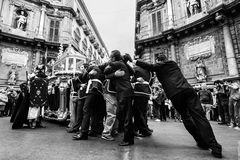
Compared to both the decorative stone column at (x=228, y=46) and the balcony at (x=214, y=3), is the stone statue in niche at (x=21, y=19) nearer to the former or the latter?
the balcony at (x=214, y=3)

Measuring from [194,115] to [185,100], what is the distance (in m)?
0.34

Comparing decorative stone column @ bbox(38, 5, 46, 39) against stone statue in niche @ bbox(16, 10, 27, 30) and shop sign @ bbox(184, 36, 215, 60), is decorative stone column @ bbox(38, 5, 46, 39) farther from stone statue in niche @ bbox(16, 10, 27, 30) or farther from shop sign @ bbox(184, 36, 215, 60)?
shop sign @ bbox(184, 36, 215, 60)

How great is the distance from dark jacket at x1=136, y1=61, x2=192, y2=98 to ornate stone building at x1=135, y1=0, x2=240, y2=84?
11122 millimetres

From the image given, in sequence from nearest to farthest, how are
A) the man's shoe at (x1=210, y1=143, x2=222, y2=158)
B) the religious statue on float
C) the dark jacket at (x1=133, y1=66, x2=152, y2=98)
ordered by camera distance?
1. the man's shoe at (x1=210, y1=143, x2=222, y2=158)
2. the dark jacket at (x1=133, y1=66, x2=152, y2=98)
3. the religious statue on float

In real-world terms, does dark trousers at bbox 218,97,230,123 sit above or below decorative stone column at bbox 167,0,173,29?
below

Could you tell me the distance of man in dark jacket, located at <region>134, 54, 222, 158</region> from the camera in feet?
8.84

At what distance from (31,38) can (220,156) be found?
2068 centimetres

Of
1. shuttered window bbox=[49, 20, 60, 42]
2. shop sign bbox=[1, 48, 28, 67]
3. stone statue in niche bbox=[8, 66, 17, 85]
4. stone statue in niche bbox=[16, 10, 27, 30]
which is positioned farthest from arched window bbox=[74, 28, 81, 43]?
stone statue in niche bbox=[8, 66, 17, 85]

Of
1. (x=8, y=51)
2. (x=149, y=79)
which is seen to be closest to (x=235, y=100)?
(x=149, y=79)

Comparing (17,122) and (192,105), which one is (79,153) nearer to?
(192,105)

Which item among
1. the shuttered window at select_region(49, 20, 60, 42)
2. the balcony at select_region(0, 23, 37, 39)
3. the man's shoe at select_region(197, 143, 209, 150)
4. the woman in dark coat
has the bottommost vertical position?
the man's shoe at select_region(197, 143, 209, 150)

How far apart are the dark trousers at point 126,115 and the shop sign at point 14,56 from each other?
721 inches

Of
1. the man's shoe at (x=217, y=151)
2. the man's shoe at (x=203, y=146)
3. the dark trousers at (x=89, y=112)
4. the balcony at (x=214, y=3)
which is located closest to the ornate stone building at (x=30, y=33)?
the dark trousers at (x=89, y=112)

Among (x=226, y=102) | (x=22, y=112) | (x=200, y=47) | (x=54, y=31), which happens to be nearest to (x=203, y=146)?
(x=22, y=112)
